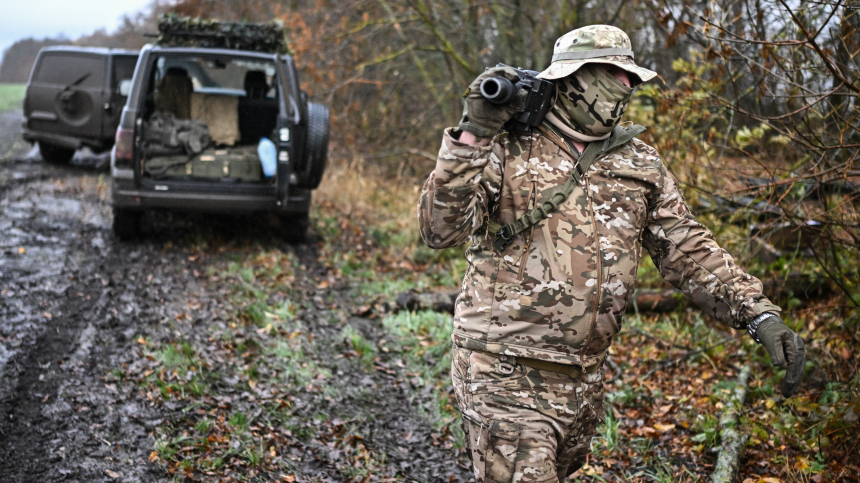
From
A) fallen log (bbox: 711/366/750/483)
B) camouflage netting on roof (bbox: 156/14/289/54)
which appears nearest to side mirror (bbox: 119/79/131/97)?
camouflage netting on roof (bbox: 156/14/289/54)

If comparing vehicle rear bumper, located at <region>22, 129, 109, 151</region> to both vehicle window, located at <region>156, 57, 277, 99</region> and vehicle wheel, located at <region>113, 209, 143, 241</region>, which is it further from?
vehicle wheel, located at <region>113, 209, 143, 241</region>

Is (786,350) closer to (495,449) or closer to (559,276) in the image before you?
(559,276)

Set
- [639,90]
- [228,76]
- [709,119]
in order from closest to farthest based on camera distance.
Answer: [709,119]
[639,90]
[228,76]

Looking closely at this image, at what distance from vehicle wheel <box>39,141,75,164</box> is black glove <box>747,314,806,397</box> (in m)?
11.2

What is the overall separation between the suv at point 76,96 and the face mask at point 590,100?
923 cm

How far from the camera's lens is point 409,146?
12383 mm

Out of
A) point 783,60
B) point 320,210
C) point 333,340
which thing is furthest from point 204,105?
point 783,60

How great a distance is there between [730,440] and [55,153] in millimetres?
10907

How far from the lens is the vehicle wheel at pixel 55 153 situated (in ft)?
36.2

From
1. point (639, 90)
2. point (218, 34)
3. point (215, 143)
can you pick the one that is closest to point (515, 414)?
point (639, 90)

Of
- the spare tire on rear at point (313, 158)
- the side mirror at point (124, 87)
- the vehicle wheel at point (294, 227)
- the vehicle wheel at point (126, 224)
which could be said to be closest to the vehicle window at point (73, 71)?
the side mirror at point (124, 87)

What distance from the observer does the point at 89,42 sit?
36344 mm

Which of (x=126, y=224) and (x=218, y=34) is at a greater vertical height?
(x=218, y=34)

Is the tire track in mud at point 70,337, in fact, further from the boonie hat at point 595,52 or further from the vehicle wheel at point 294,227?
the boonie hat at point 595,52
